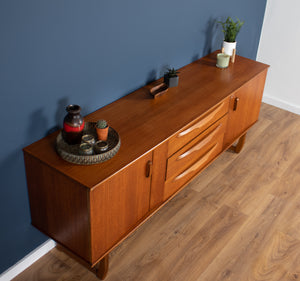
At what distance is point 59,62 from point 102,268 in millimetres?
1076

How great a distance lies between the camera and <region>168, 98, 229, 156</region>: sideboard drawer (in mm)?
2189

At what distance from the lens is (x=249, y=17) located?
3.46m

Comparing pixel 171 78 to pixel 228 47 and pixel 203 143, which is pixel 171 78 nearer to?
pixel 203 143

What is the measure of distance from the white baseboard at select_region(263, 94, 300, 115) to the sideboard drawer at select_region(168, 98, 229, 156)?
4.85 feet

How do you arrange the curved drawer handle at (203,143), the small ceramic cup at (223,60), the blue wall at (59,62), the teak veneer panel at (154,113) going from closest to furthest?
the blue wall at (59,62) < the teak veneer panel at (154,113) < the curved drawer handle at (203,143) < the small ceramic cup at (223,60)

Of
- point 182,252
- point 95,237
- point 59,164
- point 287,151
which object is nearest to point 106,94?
point 59,164

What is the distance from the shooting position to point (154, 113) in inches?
89.4

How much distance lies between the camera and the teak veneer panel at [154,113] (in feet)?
6.03

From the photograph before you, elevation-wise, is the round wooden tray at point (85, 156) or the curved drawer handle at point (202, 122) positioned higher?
the round wooden tray at point (85, 156)

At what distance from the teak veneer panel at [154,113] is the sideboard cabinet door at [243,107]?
0.20 feet

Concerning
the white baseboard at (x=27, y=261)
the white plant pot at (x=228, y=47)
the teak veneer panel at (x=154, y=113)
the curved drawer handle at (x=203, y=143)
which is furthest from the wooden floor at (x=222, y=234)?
the white plant pot at (x=228, y=47)

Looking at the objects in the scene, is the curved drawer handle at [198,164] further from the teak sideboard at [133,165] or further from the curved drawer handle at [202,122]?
the curved drawer handle at [202,122]

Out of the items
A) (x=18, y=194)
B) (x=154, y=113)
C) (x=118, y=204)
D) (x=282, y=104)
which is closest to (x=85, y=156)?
(x=118, y=204)

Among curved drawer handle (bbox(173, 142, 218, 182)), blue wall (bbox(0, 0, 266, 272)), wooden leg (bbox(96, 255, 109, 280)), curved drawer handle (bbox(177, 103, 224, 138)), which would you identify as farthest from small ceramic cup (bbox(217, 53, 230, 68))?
wooden leg (bbox(96, 255, 109, 280))
